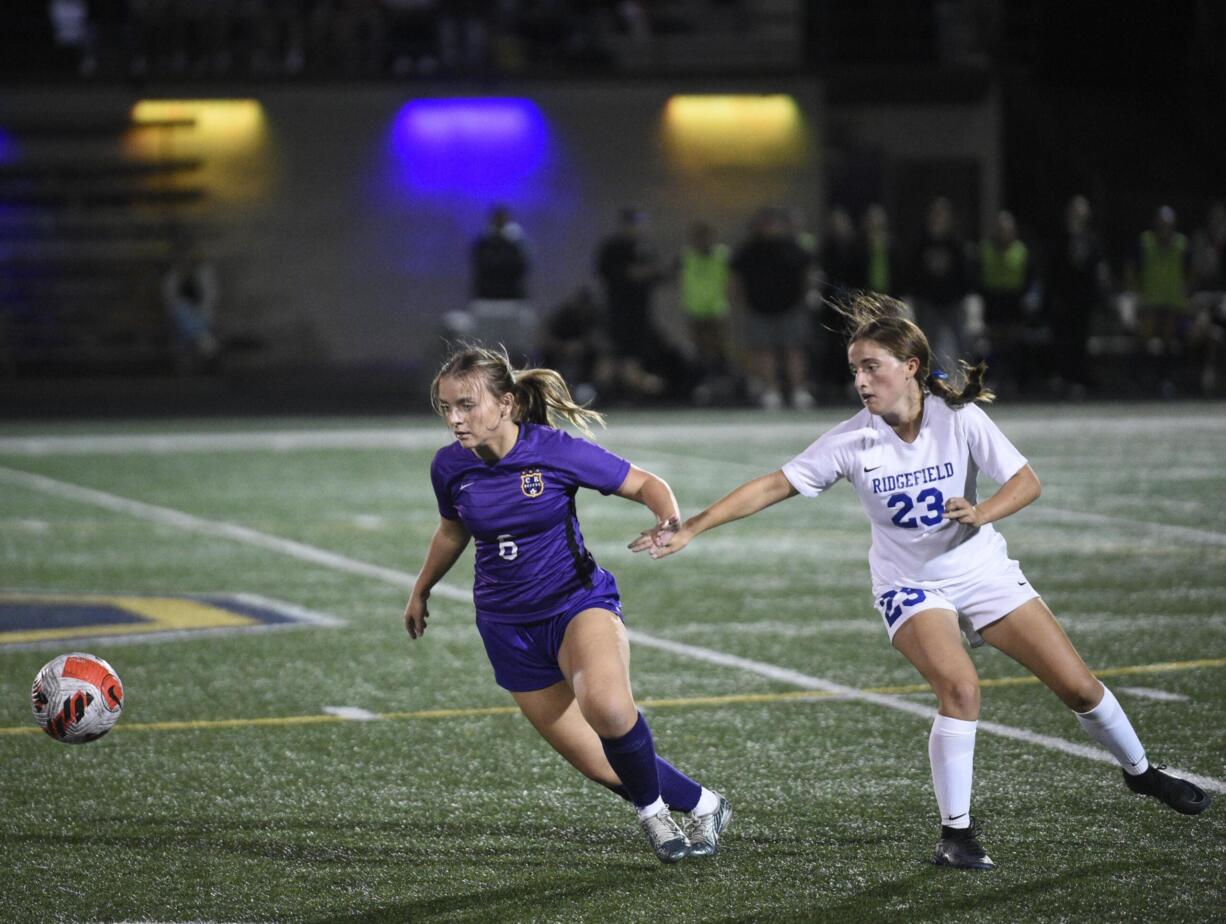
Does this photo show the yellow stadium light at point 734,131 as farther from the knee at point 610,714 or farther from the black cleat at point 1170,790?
the knee at point 610,714

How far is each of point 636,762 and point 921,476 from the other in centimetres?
115

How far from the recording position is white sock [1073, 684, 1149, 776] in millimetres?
5715

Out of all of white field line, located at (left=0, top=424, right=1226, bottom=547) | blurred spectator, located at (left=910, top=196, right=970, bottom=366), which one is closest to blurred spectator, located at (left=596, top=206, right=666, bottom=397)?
white field line, located at (left=0, top=424, right=1226, bottom=547)

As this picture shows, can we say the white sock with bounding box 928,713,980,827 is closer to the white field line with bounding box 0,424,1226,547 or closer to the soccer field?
the soccer field

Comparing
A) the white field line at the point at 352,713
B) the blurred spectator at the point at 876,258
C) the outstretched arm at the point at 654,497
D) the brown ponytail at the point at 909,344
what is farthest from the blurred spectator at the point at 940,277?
the outstretched arm at the point at 654,497

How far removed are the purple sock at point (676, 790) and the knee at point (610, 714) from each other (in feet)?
1.05

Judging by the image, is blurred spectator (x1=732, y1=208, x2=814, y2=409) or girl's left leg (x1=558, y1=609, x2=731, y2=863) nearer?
girl's left leg (x1=558, y1=609, x2=731, y2=863)

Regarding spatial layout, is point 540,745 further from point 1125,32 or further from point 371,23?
point 1125,32

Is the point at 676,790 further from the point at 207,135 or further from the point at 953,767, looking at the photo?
the point at 207,135

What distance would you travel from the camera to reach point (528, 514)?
18.8 feet

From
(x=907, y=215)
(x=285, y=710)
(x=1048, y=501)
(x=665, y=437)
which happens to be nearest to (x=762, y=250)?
(x=665, y=437)

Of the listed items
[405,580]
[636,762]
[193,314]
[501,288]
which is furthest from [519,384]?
[193,314]

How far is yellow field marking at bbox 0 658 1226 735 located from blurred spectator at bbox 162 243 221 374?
20723 millimetres

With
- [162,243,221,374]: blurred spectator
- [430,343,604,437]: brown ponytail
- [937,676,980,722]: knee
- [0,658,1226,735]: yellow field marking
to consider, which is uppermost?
[430,343,604,437]: brown ponytail
